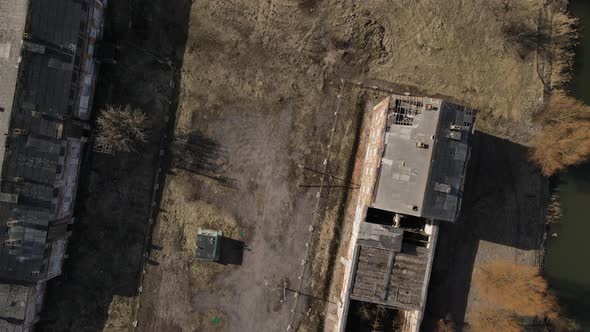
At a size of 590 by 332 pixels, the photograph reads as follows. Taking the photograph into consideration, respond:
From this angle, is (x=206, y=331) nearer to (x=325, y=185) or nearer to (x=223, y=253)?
(x=223, y=253)

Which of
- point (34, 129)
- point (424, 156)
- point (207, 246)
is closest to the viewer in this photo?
point (424, 156)

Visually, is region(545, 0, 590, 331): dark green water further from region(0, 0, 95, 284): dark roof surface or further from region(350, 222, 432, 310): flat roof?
region(0, 0, 95, 284): dark roof surface

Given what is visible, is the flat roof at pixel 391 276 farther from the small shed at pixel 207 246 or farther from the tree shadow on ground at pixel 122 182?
the tree shadow on ground at pixel 122 182

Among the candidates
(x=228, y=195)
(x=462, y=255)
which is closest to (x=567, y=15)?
(x=462, y=255)

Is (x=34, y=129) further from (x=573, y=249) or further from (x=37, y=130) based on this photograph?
(x=573, y=249)

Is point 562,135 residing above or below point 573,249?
above

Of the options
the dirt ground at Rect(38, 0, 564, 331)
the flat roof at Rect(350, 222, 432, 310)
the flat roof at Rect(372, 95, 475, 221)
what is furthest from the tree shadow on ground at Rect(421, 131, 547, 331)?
the flat roof at Rect(372, 95, 475, 221)

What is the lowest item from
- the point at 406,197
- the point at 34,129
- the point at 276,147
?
the point at 406,197

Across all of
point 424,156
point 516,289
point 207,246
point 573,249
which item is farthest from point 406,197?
point 573,249
